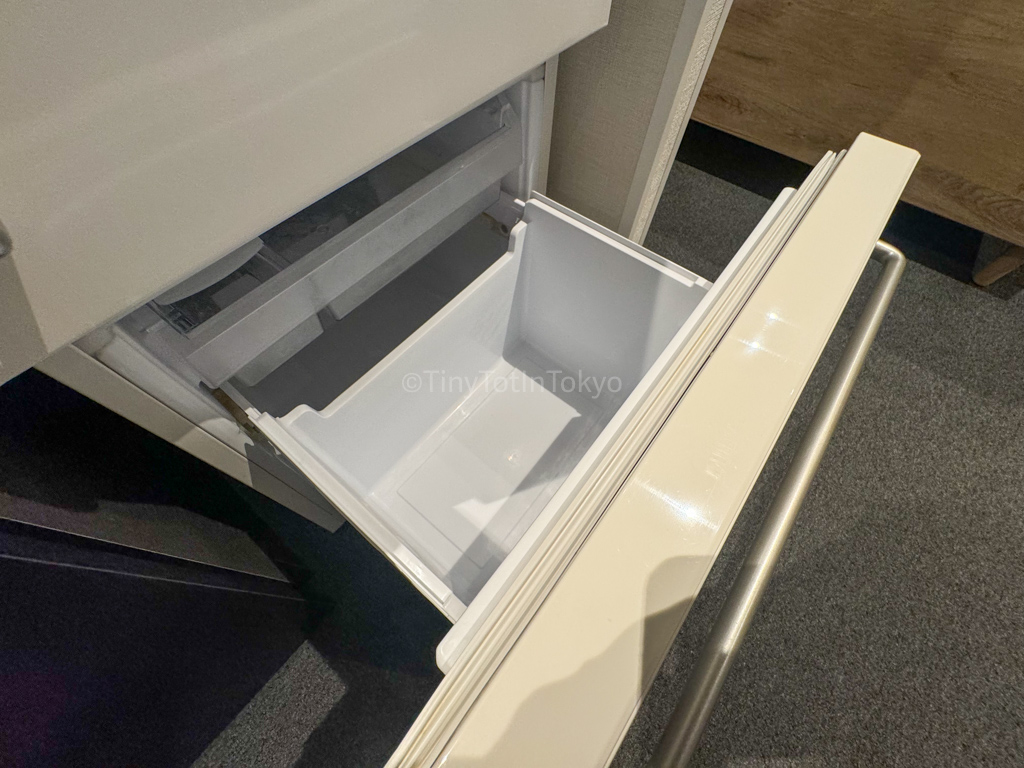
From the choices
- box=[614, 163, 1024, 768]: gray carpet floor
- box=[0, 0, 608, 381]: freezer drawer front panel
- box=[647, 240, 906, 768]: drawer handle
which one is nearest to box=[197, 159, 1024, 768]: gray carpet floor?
box=[614, 163, 1024, 768]: gray carpet floor

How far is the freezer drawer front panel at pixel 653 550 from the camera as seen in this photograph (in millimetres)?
213

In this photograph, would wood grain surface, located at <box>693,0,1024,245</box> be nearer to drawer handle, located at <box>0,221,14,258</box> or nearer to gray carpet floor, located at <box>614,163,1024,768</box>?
gray carpet floor, located at <box>614,163,1024,768</box>

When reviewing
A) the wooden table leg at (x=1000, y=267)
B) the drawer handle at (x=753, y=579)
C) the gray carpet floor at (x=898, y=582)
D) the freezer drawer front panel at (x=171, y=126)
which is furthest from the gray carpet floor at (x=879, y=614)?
the freezer drawer front panel at (x=171, y=126)

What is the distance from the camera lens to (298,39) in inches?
9.8

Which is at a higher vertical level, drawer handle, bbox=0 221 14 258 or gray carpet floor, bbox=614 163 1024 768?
gray carpet floor, bbox=614 163 1024 768

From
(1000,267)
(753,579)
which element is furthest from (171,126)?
(1000,267)

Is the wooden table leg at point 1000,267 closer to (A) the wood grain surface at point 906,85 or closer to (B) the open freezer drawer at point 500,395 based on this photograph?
(A) the wood grain surface at point 906,85

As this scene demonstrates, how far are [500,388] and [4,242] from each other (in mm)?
636

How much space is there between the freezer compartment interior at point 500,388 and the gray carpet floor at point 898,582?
0.40m

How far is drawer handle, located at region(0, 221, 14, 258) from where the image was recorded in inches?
7.9

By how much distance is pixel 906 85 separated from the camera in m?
0.94

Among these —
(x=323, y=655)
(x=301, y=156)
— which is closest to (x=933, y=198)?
(x=301, y=156)

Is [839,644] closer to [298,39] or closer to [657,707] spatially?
[657,707]

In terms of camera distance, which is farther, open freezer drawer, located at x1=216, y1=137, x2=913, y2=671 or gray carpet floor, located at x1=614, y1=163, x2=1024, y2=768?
A: gray carpet floor, located at x1=614, y1=163, x2=1024, y2=768
